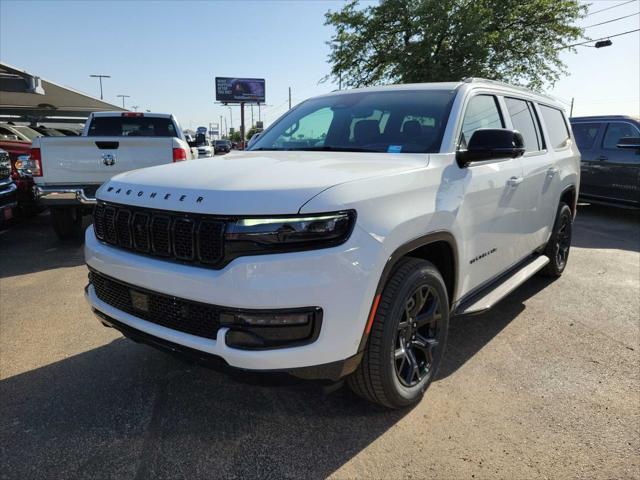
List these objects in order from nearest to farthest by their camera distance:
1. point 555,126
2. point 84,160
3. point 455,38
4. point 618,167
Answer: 1. point 555,126
2. point 84,160
3. point 618,167
4. point 455,38

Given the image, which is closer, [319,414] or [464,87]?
[319,414]

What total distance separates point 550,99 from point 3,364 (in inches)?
214

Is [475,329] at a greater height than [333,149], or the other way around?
[333,149]

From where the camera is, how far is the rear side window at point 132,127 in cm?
823

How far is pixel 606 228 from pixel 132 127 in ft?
29.0

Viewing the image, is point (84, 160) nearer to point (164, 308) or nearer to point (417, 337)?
point (164, 308)

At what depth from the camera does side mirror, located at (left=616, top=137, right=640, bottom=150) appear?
8.51m

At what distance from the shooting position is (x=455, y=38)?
18000 mm

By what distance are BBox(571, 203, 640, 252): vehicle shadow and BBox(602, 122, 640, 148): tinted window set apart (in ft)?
5.01

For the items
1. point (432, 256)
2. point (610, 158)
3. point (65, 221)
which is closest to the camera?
point (432, 256)

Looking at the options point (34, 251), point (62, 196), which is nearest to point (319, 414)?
point (62, 196)

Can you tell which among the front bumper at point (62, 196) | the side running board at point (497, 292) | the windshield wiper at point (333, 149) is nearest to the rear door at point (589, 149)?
the side running board at point (497, 292)

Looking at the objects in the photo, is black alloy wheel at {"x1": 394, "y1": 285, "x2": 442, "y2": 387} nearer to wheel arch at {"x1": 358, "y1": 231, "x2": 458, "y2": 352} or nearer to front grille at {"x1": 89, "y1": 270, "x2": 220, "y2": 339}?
wheel arch at {"x1": 358, "y1": 231, "x2": 458, "y2": 352}

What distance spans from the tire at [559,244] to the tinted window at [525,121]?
1.00 m
